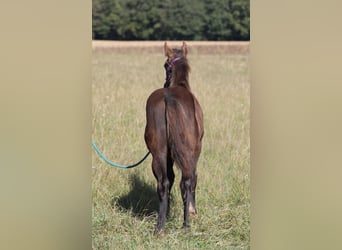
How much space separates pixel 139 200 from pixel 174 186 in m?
0.54

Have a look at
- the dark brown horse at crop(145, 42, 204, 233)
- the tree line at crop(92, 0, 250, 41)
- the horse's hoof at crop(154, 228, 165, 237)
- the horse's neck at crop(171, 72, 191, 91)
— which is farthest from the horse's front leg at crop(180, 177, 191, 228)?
the tree line at crop(92, 0, 250, 41)

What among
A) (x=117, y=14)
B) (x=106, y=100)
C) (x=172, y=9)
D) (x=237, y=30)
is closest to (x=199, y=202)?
(x=106, y=100)

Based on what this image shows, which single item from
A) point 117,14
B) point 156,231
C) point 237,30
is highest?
point 117,14

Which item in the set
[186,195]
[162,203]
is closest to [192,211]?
[186,195]

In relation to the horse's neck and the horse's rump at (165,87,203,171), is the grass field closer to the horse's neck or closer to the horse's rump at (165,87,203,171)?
the horse's rump at (165,87,203,171)

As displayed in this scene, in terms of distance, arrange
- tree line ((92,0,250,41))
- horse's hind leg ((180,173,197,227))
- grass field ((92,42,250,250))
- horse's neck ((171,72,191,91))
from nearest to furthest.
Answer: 1. grass field ((92,42,250,250))
2. horse's hind leg ((180,173,197,227))
3. horse's neck ((171,72,191,91))
4. tree line ((92,0,250,41))

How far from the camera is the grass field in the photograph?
4.38 meters

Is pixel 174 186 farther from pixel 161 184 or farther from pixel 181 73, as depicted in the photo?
pixel 181 73

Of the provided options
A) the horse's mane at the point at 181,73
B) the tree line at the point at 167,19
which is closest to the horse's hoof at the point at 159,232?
the horse's mane at the point at 181,73

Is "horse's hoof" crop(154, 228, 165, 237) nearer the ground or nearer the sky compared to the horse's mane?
nearer the ground
